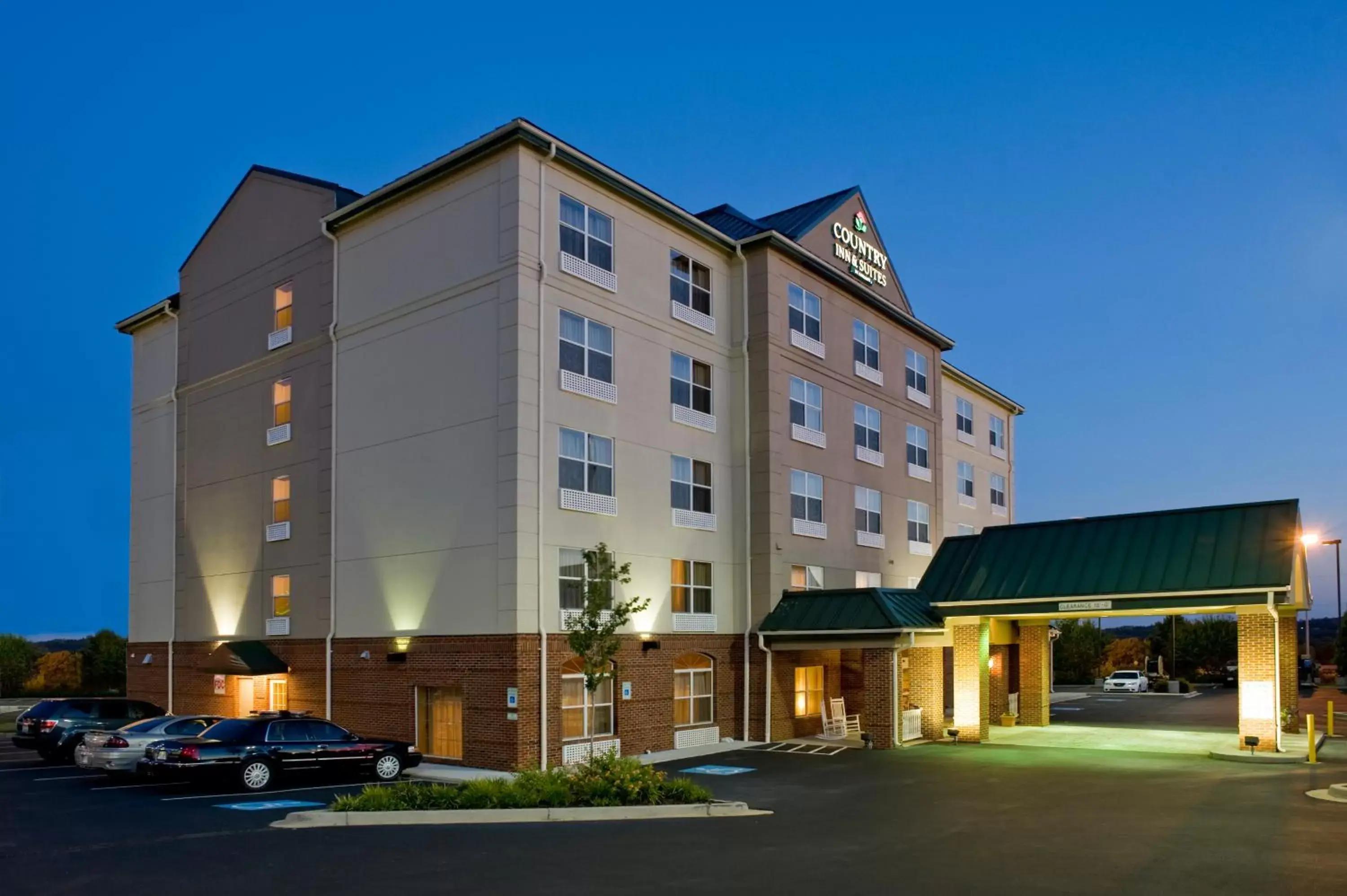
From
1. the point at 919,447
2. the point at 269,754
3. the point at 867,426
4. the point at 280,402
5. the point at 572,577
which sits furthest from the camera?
the point at 919,447

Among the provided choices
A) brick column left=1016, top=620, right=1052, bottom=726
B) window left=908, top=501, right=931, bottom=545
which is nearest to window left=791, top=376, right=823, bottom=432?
window left=908, top=501, right=931, bottom=545

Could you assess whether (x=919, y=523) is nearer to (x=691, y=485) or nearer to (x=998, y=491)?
(x=691, y=485)

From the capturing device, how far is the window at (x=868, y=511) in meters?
37.2

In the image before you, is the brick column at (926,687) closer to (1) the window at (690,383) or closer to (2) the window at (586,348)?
(1) the window at (690,383)

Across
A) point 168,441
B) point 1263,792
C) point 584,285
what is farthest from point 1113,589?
point 168,441

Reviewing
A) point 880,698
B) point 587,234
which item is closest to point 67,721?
point 587,234

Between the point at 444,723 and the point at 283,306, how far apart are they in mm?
13913

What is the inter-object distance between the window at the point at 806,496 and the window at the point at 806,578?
1448 millimetres

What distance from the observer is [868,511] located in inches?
1494

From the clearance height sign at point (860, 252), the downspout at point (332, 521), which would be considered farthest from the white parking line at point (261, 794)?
the clearance height sign at point (860, 252)

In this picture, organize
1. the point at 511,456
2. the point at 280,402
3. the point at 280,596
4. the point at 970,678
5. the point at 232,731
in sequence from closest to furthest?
the point at 232,731
the point at 511,456
the point at 970,678
the point at 280,596
the point at 280,402

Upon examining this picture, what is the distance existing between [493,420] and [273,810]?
10187mm

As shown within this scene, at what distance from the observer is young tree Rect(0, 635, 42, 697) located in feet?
214

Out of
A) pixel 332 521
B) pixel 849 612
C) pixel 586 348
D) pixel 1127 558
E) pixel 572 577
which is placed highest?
pixel 586 348
